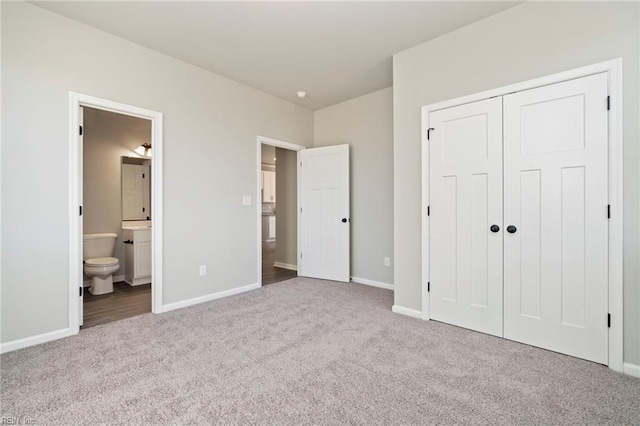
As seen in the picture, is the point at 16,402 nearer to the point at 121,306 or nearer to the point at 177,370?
the point at 177,370

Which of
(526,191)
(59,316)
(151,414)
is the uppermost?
(526,191)

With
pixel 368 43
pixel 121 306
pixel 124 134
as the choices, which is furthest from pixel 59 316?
pixel 368 43

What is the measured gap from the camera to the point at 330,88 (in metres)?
4.09

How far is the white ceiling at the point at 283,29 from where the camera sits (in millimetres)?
2408

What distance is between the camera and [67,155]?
256 centimetres

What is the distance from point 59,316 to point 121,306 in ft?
Answer: 2.78

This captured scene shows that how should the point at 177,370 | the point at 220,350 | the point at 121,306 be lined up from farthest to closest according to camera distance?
the point at 121,306
the point at 220,350
the point at 177,370

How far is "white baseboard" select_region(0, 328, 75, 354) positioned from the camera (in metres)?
2.27

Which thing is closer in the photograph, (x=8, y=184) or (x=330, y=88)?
(x=8, y=184)

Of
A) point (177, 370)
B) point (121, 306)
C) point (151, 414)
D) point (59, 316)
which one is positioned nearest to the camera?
point (151, 414)

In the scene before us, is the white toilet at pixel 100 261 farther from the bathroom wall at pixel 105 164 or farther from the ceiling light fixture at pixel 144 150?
the ceiling light fixture at pixel 144 150

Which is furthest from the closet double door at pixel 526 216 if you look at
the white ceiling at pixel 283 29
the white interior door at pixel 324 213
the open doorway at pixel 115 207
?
the open doorway at pixel 115 207

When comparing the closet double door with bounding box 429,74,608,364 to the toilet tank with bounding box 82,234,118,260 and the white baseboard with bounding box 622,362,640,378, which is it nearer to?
the white baseboard with bounding box 622,362,640,378

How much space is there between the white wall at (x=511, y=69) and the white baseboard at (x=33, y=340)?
305cm
